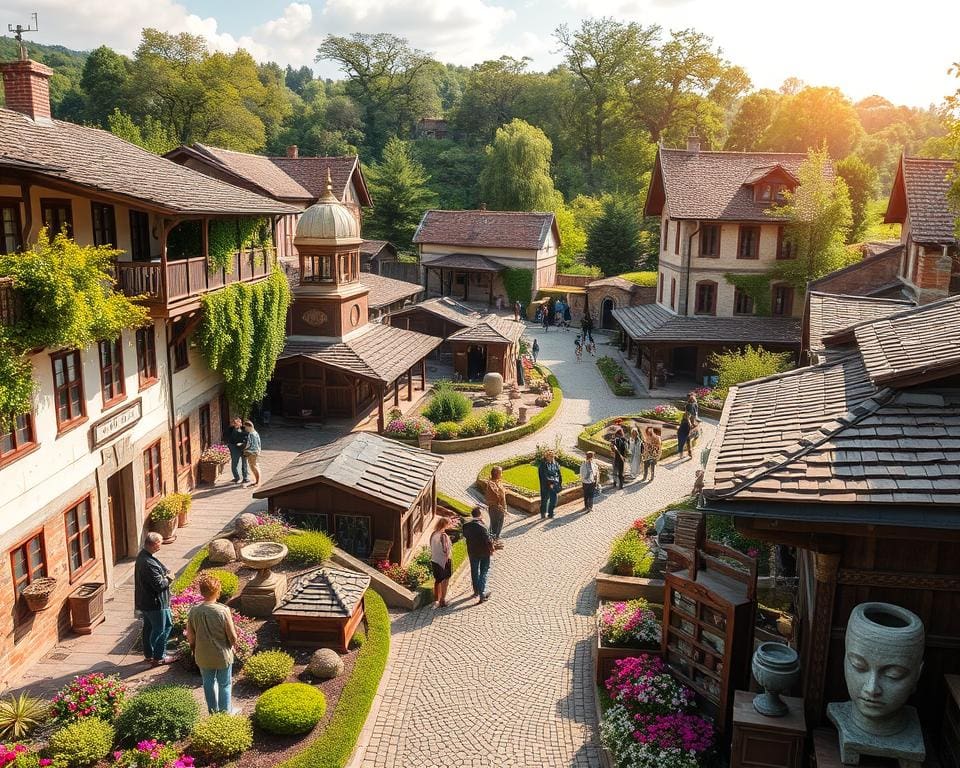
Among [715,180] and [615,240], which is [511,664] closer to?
[715,180]

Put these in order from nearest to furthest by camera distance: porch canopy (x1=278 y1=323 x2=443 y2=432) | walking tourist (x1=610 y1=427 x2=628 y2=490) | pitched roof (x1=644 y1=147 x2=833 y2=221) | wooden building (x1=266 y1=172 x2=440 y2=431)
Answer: walking tourist (x1=610 y1=427 x2=628 y2=490)
porch canopy (x1=278 y1=323 x2=443 y2=432)
wooden building (x1=266 y1=172 x2=440 y2=431)
pitched roof (x1=644 y1=147 x2=833 y2=221)

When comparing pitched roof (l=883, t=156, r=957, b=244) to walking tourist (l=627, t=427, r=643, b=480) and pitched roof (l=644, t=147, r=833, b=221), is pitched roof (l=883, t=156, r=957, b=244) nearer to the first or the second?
pitched roof (l=644, t=147, r=833, b=221)

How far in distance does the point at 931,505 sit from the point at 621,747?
5155mm

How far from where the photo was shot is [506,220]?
5509 cm

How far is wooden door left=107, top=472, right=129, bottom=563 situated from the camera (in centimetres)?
1692

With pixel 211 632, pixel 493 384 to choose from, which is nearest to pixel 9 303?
pixel 211 632

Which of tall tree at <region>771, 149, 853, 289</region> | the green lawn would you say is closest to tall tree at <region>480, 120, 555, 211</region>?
tall tree at <region>771, 149, 853, 289</region>

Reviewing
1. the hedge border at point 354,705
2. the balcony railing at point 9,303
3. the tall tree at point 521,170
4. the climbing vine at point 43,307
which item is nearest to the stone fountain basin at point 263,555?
the hedge border at point 354,705

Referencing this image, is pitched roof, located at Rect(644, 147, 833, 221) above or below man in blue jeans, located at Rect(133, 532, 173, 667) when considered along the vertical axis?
above

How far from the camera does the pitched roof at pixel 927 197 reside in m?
25.0

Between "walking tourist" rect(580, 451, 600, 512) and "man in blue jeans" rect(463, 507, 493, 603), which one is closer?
"man in blue jeans" rect(463, 507, 493, 603)

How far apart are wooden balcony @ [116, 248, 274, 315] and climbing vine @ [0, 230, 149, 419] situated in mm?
3252

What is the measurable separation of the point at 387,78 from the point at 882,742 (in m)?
90.7

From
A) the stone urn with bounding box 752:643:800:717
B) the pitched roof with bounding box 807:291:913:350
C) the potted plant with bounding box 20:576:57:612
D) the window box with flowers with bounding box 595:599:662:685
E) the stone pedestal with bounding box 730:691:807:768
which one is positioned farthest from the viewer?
the pitched roof with bounding box 807:291:913:350
